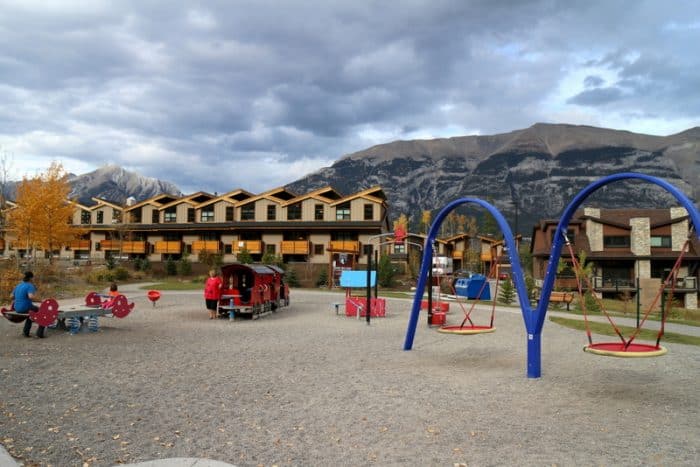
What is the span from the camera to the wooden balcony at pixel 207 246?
56159 mm

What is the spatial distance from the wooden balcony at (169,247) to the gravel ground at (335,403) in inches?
1763

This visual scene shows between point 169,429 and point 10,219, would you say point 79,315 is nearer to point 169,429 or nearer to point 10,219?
point 169,429

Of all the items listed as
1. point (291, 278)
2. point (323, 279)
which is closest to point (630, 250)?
point (323, 279)

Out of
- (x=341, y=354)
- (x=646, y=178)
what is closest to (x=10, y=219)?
(x=341, y=354)

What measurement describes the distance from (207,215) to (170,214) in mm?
5680

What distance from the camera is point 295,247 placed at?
2115 inches

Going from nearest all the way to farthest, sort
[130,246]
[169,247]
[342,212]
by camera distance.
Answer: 1. [342,212]
2. [169,247]
3. [130,246]

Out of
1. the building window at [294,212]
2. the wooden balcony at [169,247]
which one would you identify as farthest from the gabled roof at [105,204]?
the building window at [294,212]

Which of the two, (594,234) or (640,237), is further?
(594,234)

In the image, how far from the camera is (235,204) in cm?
5797

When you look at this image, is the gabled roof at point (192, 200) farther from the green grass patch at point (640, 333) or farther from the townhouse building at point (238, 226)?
the green grass patch at point (640, 333)

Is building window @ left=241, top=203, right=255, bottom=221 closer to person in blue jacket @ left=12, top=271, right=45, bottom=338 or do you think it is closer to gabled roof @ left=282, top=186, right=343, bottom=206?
gabled roof @ left=282, top=186, right=343, bottom=206

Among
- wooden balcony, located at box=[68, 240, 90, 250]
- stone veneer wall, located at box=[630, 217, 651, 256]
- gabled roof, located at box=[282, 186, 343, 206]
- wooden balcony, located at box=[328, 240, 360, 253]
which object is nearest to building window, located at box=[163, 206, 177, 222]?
wooden balcony, located at box=[68, 240, 90, 250]

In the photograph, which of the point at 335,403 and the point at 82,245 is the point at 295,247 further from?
the point at 335,403
